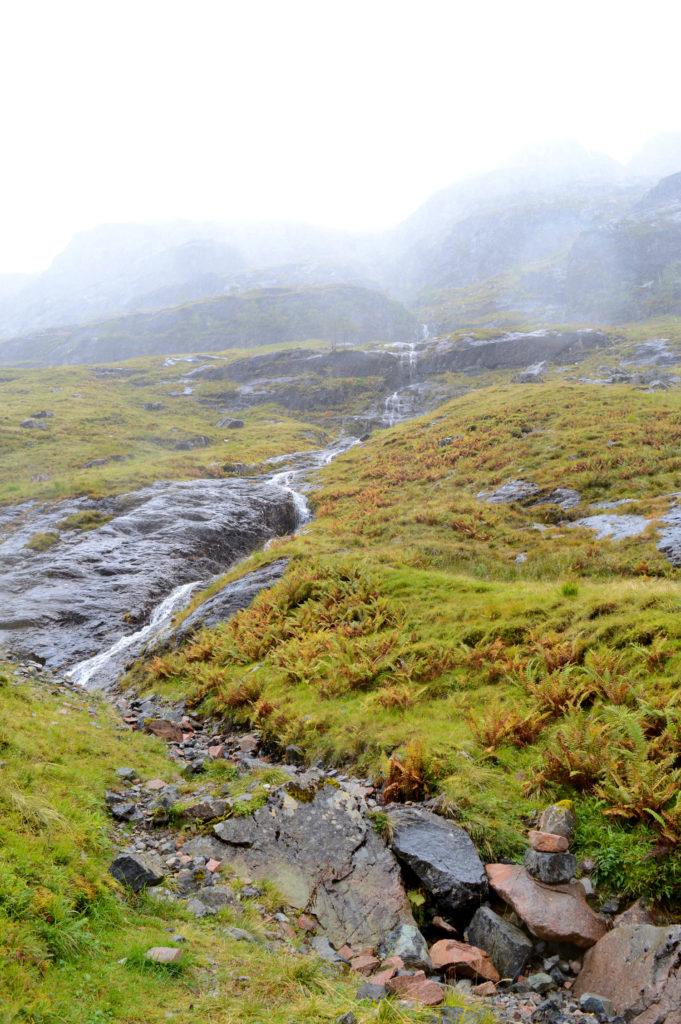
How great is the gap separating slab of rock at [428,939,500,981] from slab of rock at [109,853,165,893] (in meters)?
3.61

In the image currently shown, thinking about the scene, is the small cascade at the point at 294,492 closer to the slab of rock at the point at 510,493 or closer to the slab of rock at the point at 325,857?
the slab of rock at the point at 510,493

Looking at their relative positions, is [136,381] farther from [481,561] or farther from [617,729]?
[617,729]

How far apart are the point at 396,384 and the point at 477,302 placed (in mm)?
88947

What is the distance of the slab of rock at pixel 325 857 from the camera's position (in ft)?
21.7

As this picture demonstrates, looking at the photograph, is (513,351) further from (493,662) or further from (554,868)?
(554,868)

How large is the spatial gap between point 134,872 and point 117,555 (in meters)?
25.1

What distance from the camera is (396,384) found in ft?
313

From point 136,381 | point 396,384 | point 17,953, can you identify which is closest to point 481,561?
point 17,953

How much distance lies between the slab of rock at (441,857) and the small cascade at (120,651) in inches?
556

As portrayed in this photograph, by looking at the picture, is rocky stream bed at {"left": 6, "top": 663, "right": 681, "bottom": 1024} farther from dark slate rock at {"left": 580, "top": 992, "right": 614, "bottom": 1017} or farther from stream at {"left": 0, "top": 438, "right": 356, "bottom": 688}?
stream at {"left": 0, "top": 438, "right": 356, "bottom": 688}

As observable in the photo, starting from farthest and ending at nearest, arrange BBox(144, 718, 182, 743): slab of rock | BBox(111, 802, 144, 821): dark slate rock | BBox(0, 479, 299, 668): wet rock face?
BBox(0, 479, 299, 668): wet rock face, BBox(144, 718, 182, 743): slab of rock, BBox(111, 802, 144, 821): dark slate rock

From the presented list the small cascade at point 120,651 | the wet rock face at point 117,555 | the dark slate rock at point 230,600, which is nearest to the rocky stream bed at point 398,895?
the dark slate rock at point 230,600

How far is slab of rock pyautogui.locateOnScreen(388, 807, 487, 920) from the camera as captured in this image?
6.55 m

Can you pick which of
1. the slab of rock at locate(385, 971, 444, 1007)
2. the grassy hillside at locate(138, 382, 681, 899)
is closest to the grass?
the slab of rock at locate(385, 971, 444, 1007)
